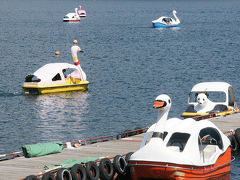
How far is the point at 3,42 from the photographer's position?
335 ft

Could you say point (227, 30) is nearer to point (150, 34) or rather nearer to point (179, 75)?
point (150, 34)

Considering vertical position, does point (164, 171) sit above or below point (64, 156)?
below

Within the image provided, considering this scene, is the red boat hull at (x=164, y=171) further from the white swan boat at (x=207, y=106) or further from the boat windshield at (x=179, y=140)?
the white swan boat at (x=207, y=106)

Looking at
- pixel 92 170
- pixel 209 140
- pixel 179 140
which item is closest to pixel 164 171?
pixel 179 140

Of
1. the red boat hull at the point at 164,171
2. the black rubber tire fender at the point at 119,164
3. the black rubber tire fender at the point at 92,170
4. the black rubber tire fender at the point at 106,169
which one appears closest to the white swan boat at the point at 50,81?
the black rubber tire fender at the point at 119,164

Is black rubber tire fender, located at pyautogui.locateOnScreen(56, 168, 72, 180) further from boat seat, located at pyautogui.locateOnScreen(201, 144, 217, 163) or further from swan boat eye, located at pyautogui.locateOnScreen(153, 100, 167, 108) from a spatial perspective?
boat seat, located at pyautogui.locateOnScreen(201, 144, 217, 163)

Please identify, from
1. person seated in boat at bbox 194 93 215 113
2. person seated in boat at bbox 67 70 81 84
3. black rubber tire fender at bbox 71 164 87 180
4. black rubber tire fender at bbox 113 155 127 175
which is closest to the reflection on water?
person seated in boat at bbox 67 70 81 84

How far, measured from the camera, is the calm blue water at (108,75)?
39266 millimetres

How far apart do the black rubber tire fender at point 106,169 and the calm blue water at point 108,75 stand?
587 centimetres

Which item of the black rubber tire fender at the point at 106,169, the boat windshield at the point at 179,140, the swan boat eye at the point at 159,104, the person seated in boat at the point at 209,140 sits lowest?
the black rubber tire fender at the point at 106,169

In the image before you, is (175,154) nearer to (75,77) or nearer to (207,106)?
(207,106)

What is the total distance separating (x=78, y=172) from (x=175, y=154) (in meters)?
3.44

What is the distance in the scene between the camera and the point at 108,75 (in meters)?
62.8

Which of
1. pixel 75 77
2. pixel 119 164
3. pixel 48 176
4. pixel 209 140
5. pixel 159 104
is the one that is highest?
pixel 75 77
